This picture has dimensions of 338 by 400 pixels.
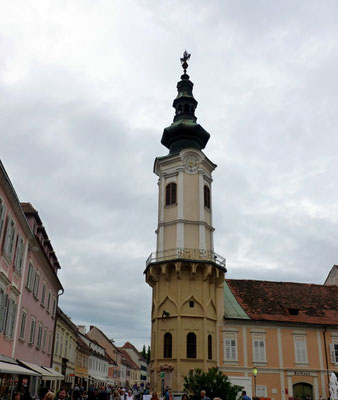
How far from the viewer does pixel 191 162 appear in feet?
123

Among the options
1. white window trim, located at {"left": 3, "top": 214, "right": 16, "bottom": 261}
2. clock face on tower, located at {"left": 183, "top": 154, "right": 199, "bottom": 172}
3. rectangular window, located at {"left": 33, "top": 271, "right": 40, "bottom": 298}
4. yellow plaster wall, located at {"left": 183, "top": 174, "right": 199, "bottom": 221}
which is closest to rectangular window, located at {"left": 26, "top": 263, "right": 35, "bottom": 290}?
rectangular window, located at {"left": 33, "top": 271, "right": 40, "bottom": 298}

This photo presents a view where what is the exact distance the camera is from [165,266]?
33.3 m

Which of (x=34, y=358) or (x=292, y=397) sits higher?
(x=34, y=358)

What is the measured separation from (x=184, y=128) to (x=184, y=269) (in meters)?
13.0

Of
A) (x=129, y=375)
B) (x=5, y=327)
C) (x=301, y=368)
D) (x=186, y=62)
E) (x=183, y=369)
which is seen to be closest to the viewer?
(x=5, y=327)

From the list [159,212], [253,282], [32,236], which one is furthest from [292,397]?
[32,236]

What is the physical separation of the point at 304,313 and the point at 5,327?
2539cm

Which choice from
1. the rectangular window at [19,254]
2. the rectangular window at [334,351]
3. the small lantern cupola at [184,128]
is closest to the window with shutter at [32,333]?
the rectangular window at [19,254]

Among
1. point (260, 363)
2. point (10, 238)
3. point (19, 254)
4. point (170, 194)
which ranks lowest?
point (260, 363)

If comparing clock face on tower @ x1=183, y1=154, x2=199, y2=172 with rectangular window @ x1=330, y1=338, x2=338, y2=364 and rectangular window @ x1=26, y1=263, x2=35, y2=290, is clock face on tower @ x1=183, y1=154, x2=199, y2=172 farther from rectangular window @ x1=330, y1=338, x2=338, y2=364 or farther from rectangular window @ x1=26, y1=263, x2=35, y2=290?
rectangular window @ x1=330, y1=338, x2=338, y2=364

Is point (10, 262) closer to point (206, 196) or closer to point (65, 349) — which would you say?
point (206, 196)

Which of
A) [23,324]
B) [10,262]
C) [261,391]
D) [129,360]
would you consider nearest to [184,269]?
[261,391]

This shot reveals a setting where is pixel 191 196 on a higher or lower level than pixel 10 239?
higher

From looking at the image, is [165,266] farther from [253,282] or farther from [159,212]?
[253,282]
